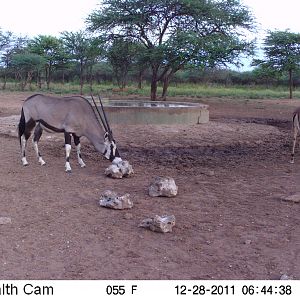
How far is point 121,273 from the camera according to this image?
4043 mm

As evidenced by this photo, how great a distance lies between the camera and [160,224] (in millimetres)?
5027

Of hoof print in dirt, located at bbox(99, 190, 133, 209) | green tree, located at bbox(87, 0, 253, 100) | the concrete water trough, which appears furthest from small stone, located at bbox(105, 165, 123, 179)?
green tree, located at bbox(87, 0, 253, 100)

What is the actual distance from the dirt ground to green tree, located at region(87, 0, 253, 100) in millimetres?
13232

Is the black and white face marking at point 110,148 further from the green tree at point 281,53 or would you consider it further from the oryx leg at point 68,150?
the green tree at point 281,53

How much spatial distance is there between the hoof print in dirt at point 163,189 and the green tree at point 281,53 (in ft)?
96.0

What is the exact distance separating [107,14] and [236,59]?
6.97 m

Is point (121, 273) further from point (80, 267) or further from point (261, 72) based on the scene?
point (261, 72)

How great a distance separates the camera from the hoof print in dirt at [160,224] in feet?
16.5

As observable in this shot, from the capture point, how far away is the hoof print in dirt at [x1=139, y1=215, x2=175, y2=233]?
16.5ft

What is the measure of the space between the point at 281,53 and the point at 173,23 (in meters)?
13.6

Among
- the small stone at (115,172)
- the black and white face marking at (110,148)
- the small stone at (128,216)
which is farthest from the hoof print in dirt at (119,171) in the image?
the small stone at (128,216)

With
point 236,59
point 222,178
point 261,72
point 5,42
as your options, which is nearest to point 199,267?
point 222,178

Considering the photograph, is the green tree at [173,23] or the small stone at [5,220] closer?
the small stone at [5,220]

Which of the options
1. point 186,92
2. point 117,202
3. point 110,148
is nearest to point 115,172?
point 110,148
